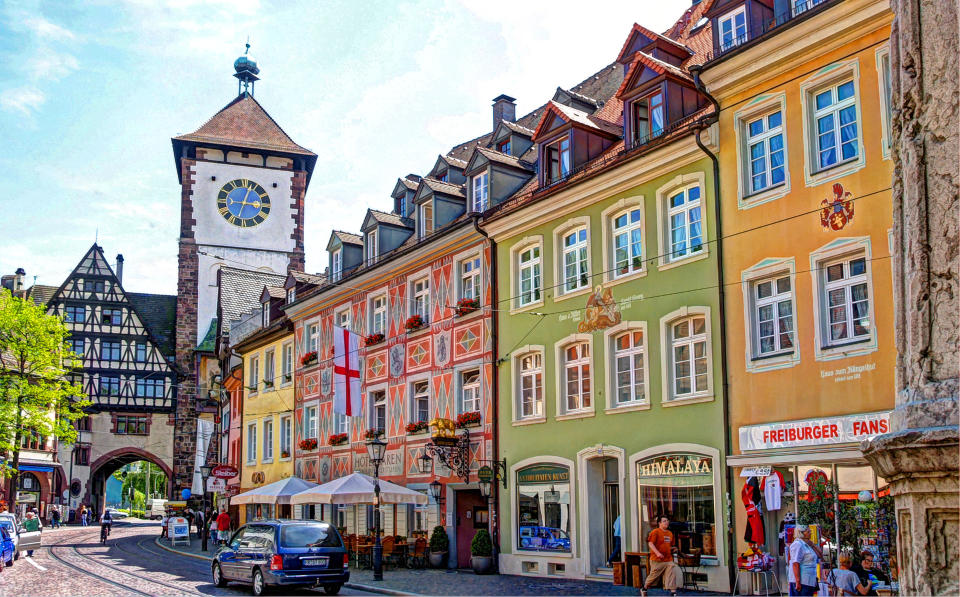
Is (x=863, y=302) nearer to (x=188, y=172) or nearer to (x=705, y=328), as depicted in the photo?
(x=705, y=328)

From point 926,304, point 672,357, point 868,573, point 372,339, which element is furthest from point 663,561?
point 372,339

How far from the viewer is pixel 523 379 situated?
24.5m

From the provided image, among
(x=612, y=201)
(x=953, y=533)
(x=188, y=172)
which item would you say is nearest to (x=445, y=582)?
(x=612, y=201)

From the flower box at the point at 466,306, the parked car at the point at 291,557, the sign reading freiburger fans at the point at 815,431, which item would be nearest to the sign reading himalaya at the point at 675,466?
the sign reading freiburger fans at the point at 815,431

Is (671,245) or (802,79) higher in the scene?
(802,79)

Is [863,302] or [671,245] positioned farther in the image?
[671,245]

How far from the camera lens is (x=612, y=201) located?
2183 centimetres

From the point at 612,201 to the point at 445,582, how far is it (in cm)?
885

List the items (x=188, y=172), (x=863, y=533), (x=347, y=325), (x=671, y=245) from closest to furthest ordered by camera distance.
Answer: (x=863, y=533) < (x=671, y=245) < (x=347, y=325) < (x=188, y=172)

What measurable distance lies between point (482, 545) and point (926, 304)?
779 inches

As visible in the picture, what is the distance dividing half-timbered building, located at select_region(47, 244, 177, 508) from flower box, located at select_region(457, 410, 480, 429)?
49.5 m

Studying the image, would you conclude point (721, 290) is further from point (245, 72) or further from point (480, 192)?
point (245, 72)

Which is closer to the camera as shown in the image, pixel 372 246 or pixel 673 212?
pixel 673 212

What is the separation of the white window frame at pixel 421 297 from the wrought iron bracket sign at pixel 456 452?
13.7 feet
